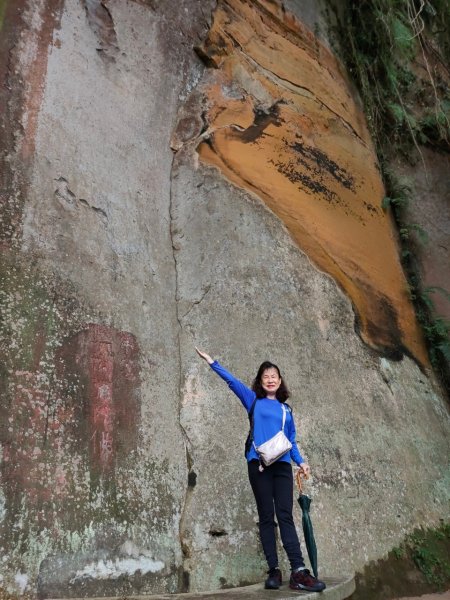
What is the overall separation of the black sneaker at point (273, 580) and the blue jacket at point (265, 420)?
69cm

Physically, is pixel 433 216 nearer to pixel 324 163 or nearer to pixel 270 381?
pixel 324 163

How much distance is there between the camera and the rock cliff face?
177 inches

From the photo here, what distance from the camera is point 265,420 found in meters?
4.00

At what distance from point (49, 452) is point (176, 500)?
1186 millimetres

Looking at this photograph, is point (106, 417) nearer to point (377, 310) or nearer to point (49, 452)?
point (49, 452)

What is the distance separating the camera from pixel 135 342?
17.8 feet

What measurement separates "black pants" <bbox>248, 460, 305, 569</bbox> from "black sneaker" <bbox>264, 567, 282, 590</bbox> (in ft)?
0.12

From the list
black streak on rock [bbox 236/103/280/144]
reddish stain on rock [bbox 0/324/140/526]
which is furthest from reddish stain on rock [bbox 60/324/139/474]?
black streak on rock [bbox 236/103/280/144]

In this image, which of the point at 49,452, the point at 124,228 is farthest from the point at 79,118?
the point at 49,452

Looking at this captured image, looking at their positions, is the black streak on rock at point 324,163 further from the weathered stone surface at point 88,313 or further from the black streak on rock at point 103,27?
the black streak on rock at point 103,27

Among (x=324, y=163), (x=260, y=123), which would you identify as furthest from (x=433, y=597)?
(x=260, y=123)

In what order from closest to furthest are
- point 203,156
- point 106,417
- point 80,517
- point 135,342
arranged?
point 80,517
point 106,417
point 135,342
point 203,156

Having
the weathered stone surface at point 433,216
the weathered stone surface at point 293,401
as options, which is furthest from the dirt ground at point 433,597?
the weathered stone surface at point 433,216

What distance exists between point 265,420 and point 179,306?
2290 mm
